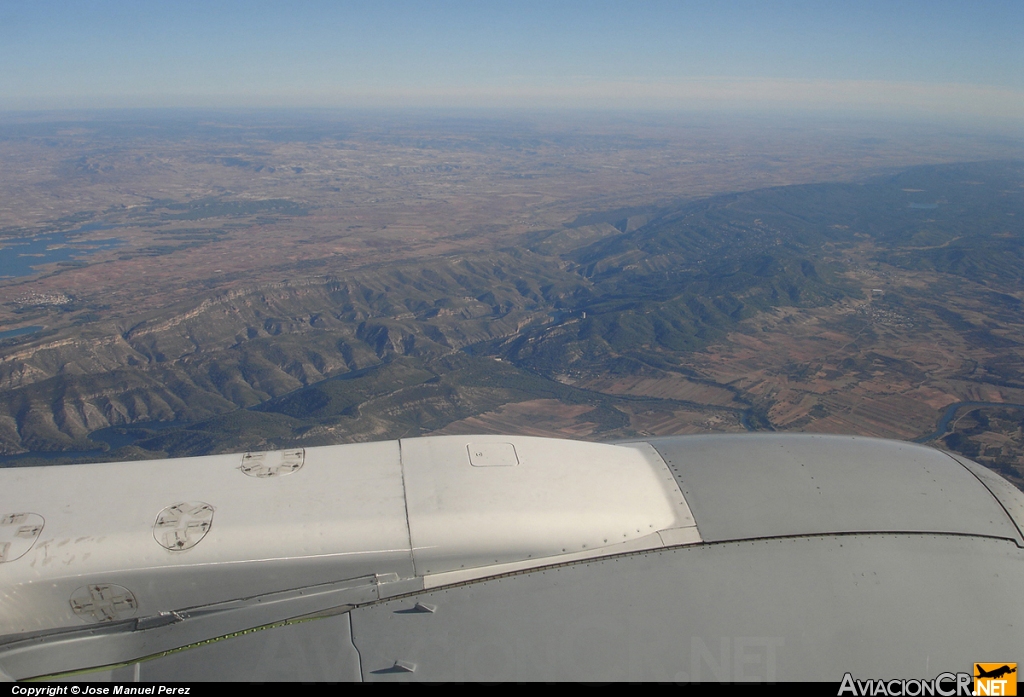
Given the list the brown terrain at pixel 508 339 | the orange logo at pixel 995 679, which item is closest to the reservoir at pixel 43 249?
the brown terrain at pixel 508 339

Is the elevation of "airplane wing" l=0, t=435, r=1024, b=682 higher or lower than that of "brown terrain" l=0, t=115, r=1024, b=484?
higher

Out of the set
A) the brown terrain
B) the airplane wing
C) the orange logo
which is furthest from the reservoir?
the orange logo

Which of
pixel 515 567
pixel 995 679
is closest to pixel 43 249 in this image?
pixel 515 567

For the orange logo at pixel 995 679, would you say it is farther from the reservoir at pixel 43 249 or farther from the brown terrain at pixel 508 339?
the reservoir at pixel 43 249

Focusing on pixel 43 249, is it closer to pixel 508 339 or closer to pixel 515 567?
pixel 508 339

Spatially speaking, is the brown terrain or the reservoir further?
the reservoir

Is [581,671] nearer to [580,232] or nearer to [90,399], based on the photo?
[90,399]

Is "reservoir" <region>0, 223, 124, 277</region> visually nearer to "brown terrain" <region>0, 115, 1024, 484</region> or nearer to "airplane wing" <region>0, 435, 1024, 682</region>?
"brown terrain" <region>0, 115, 1024, 484</region>

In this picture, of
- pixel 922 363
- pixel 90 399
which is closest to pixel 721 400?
pixel 922 363
